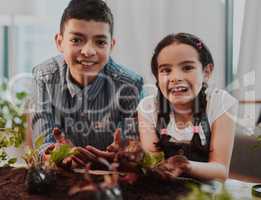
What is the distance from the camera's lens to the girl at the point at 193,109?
5.51ft

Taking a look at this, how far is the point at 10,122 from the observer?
1792 mm

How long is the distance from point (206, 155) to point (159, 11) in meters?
0.63

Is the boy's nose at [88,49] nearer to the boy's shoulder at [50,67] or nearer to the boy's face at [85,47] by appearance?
the boy's face at [85,47]

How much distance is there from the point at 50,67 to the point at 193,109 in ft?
2.13

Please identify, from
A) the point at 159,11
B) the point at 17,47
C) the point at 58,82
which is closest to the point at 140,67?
the point at 159,11

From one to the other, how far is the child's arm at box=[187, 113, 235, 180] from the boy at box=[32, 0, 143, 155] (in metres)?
→ 0.35

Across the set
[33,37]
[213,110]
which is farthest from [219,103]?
[33,37]

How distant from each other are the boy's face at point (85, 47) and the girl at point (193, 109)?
0.22m

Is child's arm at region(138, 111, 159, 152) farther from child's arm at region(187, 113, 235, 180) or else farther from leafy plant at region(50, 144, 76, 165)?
leafy plant at region(50, 144, 76, 165)

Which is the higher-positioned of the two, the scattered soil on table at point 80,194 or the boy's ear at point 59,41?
the boy's ear at point 59,41

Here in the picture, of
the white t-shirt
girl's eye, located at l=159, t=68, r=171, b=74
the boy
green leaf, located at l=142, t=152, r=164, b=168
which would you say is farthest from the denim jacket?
green leaf, located at l=142, t=152, r=164, b=168

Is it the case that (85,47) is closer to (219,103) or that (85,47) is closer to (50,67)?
(50,67)

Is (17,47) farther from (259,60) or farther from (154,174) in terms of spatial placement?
(259,60)

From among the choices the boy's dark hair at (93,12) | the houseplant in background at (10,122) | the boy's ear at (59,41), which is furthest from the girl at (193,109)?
the houseplant in background at (10,122)
